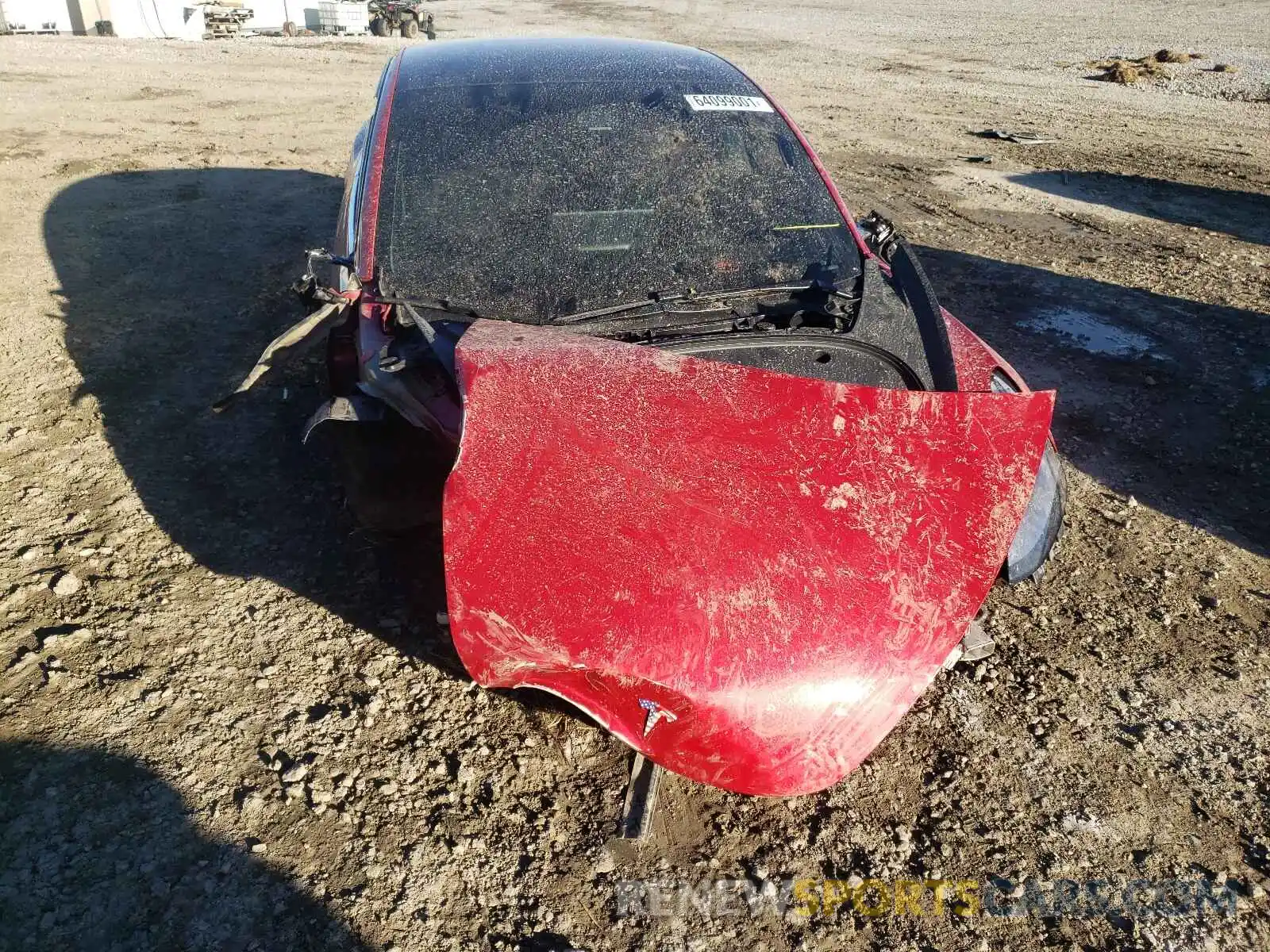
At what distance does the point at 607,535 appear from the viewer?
2.22m

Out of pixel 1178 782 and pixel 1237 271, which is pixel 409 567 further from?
pixel 1237 271

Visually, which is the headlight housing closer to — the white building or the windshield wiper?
the windshield wiper

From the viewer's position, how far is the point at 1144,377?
511 cm

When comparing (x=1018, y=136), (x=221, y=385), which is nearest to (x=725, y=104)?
(x=221, y=385)

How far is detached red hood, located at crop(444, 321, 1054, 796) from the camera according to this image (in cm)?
213

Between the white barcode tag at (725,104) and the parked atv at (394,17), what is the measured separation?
20.6 meters

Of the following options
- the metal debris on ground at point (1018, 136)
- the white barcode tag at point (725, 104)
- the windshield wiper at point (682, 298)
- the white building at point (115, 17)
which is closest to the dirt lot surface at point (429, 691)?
the windshield wiper at point (682, 298)

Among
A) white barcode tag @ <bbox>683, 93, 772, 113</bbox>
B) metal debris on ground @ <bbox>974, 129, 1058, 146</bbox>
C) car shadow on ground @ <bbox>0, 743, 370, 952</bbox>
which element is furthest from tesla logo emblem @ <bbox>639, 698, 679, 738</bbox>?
metal debris on ground @ <bbox>974, 129, 1058, 146</bbox>

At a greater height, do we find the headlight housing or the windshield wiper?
the windshield wiper

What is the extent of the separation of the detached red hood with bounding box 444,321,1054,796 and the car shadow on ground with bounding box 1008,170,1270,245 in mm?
6932

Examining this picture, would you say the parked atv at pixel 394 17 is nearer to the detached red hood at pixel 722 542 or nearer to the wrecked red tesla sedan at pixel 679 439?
the wrecked red tesla sedan at pixel 679 439

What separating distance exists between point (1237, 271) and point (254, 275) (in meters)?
7.46

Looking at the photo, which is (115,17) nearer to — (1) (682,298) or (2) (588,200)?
(2) (588,200)

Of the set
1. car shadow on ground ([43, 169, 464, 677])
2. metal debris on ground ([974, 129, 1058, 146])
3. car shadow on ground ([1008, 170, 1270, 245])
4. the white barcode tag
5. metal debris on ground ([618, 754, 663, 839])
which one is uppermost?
the white barcode tag
